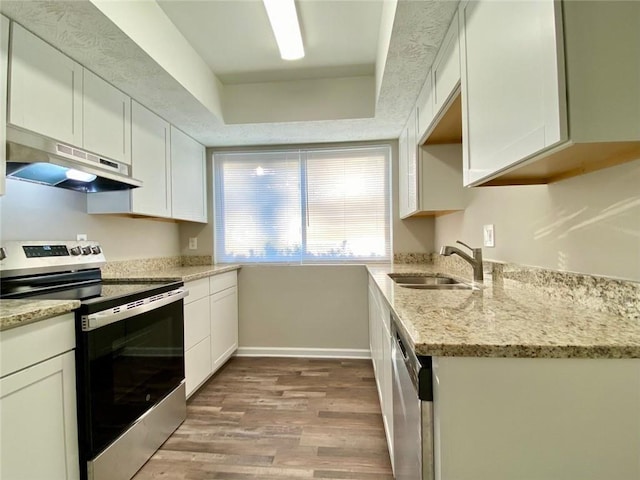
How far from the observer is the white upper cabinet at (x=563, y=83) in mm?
707

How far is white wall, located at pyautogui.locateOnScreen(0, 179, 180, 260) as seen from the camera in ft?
5.54

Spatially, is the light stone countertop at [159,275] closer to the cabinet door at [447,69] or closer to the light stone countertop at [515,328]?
the light stone countertop at [515,328]

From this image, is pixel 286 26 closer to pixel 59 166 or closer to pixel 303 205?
pixel 59 166

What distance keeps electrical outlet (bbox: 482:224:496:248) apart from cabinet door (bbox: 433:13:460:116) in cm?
71

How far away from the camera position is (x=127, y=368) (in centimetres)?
155

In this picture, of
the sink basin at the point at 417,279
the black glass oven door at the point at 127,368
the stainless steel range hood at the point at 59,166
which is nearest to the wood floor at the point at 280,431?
the black glass oven door at the point at 127,368

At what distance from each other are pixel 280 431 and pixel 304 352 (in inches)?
50.5

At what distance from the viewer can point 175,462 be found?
168 centimetres

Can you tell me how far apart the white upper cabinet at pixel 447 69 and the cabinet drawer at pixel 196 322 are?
2017 millimetres

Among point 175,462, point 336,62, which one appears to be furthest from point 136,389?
point 336,62

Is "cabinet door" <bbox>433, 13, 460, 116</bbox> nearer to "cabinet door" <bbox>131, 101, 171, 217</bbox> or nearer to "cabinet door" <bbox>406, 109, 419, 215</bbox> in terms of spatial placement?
"cabinet door" <bbox>406, 109, 419, 215</bbox>

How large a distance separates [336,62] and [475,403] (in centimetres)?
241

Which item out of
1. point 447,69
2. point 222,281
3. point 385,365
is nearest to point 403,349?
point 385,365

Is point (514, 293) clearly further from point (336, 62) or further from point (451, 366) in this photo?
point (336, 62)
